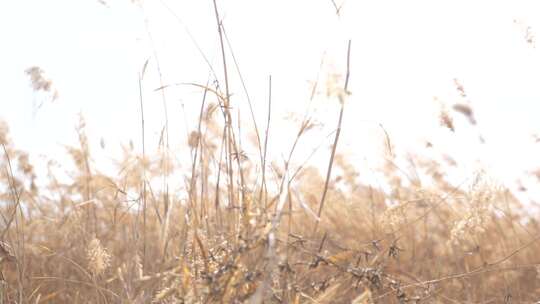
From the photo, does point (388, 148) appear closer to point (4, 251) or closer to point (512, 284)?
point (4, 251)

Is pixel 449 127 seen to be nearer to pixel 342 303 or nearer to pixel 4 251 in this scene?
pixel 342 303

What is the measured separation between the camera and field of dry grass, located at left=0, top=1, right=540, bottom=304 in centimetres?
129

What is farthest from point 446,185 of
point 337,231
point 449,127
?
point 449,127

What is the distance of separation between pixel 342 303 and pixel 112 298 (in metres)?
0.75

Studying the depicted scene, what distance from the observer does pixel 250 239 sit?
1.19 m

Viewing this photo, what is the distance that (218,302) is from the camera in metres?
1.27

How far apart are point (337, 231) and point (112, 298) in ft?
4.65

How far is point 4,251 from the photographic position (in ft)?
5.27

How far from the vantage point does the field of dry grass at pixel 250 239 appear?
1286 mm

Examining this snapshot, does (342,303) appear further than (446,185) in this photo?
No

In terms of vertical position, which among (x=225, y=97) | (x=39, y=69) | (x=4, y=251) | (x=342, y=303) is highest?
(x=39, y=69)

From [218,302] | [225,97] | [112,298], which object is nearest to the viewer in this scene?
[218,302]

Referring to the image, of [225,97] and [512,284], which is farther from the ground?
[225,97]

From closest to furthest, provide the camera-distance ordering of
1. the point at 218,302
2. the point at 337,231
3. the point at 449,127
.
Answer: the point at 218,302 < the point at 449,127 < the point at 337,231
